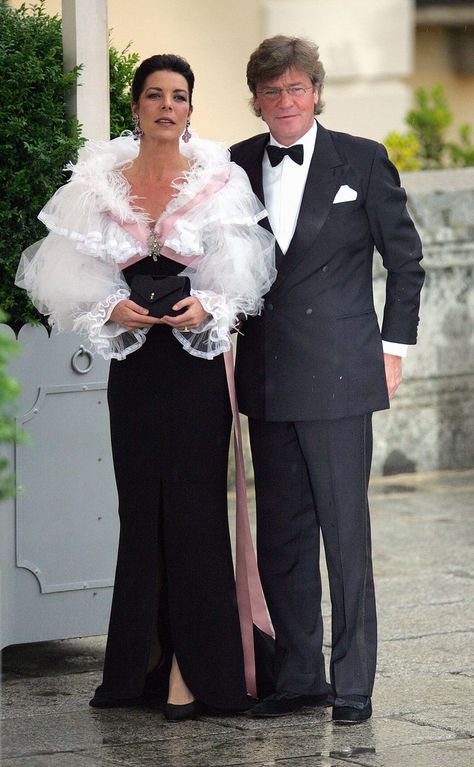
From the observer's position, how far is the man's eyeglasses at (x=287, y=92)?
14.4 feet

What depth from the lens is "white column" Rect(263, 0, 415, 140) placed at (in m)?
10.4

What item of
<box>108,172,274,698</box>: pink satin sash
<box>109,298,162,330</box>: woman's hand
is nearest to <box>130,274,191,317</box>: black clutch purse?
<box>109,298,162,330</box>: woman's hand

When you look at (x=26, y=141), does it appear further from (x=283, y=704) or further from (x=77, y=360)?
(x=283, y=704)

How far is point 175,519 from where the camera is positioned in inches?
Answer: 177

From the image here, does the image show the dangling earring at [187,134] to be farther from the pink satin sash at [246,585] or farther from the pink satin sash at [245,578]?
the pink satin sash at [246,585]

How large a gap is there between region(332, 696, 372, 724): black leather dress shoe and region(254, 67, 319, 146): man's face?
5.30 ft

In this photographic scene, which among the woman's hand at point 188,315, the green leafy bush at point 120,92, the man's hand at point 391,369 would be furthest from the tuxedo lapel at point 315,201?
the green leafy bush at point 120,92

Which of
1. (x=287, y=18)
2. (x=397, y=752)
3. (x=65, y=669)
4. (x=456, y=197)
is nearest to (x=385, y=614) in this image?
(x=65, y=669)

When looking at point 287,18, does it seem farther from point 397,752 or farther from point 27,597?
point 397,752

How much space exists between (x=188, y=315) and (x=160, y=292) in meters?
0.10

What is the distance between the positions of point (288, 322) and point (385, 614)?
183cm

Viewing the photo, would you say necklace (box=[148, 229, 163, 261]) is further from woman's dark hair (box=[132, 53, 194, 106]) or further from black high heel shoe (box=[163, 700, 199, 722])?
black high heel shoe (box=[163, 700, 199, 722])

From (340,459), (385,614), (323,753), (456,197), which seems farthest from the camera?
(456,197)

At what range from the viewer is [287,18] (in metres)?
9.70
